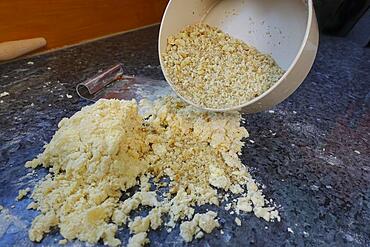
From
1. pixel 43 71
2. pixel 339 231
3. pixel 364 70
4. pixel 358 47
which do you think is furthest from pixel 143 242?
pixel 358 47

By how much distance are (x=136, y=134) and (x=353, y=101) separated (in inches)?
20.2

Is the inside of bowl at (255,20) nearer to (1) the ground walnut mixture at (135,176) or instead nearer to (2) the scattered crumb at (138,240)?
(1) the ground walnut mixture at (135,176)

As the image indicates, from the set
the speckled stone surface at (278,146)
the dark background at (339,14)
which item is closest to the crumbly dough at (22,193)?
the speckled stone surface at (278,146)

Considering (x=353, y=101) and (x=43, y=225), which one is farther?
(x=353, y=101)

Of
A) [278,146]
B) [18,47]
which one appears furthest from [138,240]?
[18,47]

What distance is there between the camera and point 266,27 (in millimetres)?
640

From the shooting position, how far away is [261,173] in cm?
53

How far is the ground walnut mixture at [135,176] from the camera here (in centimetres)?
42

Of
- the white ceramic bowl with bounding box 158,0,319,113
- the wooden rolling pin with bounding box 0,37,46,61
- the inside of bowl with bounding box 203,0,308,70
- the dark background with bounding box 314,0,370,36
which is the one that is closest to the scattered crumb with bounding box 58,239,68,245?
the white ceramic bowl with bounding box 158,0,319,113

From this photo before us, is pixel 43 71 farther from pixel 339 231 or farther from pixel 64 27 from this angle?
pixel 339 231

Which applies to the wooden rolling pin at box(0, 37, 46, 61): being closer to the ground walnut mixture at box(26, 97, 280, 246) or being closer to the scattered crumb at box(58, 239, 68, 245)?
the ground walnut mixture at box(26, 97, 280, 246)

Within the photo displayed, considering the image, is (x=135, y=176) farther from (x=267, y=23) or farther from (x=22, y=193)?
(x=267, y=23)

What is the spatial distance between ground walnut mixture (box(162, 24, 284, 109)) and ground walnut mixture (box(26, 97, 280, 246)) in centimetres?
5

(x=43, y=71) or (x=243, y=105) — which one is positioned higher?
(x=243, y=105)
